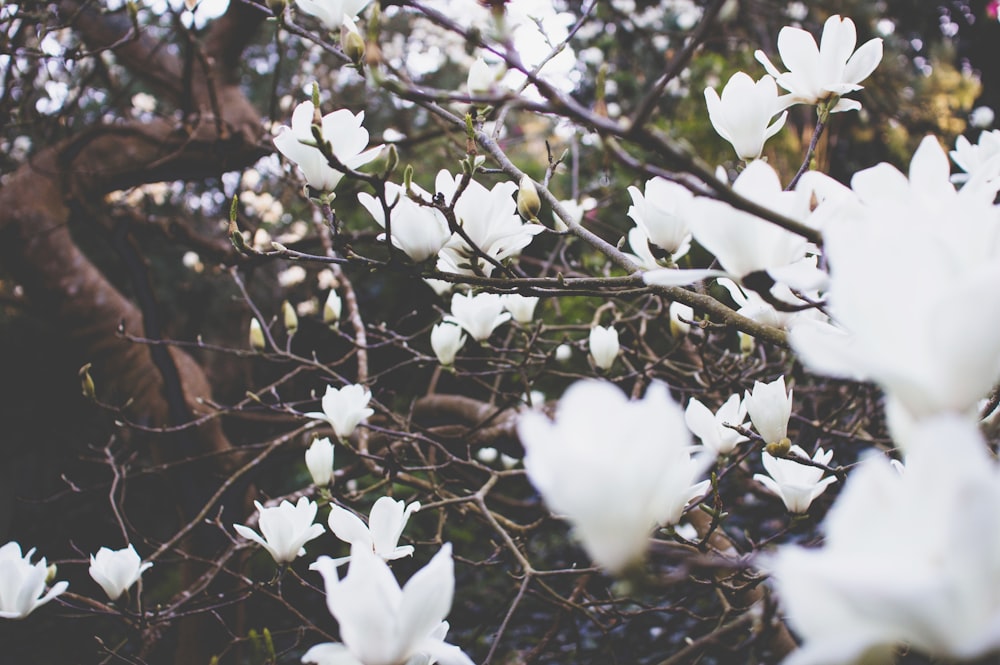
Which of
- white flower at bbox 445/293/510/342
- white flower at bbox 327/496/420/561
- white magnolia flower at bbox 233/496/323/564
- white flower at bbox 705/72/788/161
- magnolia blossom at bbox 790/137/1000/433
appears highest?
white flower at bbox 705/72/788/161

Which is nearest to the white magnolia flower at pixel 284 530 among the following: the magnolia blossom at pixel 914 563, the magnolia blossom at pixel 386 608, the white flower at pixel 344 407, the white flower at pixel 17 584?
the white flower at pixel 344 407

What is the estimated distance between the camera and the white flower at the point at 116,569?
1083 millimetres

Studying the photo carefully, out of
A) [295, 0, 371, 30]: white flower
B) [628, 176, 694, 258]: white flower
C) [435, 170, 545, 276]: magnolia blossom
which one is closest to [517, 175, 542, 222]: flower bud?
[435, 170, 545, 276]: magnolia blossom

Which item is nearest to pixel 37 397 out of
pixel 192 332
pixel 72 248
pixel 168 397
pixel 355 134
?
pixel 192 332

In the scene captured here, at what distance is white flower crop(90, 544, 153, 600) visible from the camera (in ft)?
3.55

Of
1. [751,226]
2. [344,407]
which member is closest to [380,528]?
[344,407]

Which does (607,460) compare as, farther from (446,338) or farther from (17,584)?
(17,584)

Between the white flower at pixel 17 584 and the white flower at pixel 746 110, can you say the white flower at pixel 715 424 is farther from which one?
the white flower at pixel 17 584

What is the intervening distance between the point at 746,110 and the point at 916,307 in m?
0.49

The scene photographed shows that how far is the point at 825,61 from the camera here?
0.79m

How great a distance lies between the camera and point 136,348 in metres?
2.27

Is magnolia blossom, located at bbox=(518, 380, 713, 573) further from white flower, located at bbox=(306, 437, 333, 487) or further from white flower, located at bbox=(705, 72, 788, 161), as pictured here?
white flower, located at bbox=(306, 437, 333, 487)

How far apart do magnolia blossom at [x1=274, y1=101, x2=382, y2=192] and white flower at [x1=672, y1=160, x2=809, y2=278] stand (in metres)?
0.43

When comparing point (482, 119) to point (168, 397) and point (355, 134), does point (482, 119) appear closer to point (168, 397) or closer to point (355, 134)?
point (355, 134)
